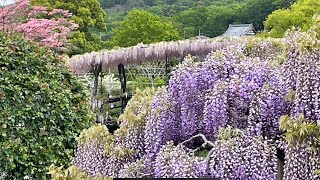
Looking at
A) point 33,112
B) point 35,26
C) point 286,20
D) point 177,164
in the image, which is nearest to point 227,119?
point 177,164

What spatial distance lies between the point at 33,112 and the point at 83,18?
13.8 metres

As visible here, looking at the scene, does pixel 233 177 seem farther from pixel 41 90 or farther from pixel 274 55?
pixel 41 90

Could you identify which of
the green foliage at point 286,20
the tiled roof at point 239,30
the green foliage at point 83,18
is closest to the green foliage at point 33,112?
the green foliage at point 83,18

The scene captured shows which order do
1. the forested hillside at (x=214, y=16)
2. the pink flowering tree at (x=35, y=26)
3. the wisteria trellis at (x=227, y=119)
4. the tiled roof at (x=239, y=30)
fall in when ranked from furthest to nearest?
the forested hillside at (x=214, y=16) → the tiled roof at (x=239, y=30) → the pink flowering tree at (x=35, y=26) → the wisteria trellis at (x=227, y=119)

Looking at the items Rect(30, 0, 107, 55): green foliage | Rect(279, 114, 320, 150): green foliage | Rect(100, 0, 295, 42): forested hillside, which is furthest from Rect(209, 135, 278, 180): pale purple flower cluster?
Rect(100, 0, 295, 42): forested hillside

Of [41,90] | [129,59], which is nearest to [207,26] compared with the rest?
[129,59]

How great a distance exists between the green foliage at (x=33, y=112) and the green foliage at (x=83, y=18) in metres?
11.9

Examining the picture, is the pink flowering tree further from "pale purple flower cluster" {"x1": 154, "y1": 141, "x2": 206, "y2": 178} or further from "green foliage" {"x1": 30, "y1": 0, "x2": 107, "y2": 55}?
"pale purple flower cluster" {"x1": 154, "y1": 141, "x2": 206, "y2": 178}

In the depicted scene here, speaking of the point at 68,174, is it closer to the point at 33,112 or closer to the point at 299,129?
the point at 299,129

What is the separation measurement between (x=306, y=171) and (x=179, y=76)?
767 millimetres

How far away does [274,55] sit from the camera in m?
3.04

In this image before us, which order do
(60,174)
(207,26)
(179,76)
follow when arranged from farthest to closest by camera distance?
(207,26) → (179,76) → (60,174)

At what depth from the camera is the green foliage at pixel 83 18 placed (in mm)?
17719

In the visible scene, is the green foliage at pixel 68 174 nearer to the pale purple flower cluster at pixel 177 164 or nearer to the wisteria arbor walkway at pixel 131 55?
the pale purple flower cluster at pixel 177 164
